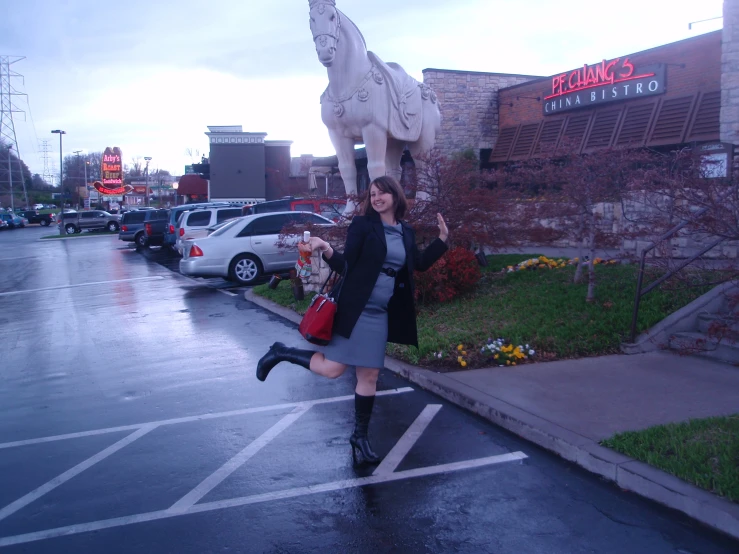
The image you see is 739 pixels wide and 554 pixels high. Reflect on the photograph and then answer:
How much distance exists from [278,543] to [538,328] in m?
4.98

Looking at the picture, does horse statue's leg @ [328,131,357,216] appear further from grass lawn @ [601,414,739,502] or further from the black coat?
grass lawn @ [601,414,739,502]

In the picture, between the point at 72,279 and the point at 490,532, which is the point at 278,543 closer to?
the point at 490,532

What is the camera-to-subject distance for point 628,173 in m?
9.07

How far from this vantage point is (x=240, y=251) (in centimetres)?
1605

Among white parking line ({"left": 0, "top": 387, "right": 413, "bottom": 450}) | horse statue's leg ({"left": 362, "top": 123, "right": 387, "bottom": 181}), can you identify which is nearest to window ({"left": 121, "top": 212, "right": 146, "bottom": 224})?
horse statue's leg ({"left": 362, "top": 123, "right": 387, "bottom": 181})

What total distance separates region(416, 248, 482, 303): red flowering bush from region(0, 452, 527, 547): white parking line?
4.85 m

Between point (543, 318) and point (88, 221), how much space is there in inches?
2006

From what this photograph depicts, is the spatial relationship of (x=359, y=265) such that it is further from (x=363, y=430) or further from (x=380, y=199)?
(x=363, y=430)

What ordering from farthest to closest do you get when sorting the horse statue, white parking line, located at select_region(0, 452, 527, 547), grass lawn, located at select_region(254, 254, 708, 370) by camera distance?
the horse statue → grass lawn, located at select_region(254, 254, 708, 370) → white parking line, located at select_region(0, 452, 527, 547)

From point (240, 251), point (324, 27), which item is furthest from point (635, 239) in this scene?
point (240, 251)

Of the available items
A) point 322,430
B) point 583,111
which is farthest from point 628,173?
point 583,111

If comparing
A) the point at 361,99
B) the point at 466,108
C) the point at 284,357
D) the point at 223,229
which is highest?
the point at 466,108

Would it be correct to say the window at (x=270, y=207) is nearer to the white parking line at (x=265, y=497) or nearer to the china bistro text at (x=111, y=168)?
the white parking line at (x=265, y=497)

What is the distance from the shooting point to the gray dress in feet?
15.8
